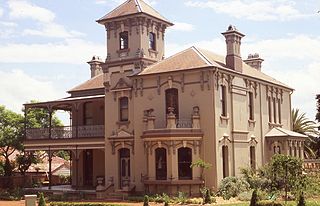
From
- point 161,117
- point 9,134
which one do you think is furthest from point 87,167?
point 161,117

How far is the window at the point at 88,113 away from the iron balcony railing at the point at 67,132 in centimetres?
218

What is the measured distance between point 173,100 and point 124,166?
6321 mm

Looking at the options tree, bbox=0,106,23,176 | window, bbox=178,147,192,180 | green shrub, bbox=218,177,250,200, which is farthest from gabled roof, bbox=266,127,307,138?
tree, bbox=0,106,23,176

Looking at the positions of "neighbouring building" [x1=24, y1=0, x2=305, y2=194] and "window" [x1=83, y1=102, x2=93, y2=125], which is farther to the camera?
"window" [x1=83, y1=102, x2=93, y2=125]

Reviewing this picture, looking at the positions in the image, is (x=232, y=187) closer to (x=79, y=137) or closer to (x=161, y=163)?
(x=161, y=163)

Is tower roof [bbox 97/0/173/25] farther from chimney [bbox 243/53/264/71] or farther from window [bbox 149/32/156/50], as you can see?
chimney [bbox 243/53/264/71]

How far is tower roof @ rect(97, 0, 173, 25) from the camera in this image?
3950cm

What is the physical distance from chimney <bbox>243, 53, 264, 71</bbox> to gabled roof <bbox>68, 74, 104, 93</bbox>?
44.7 ft

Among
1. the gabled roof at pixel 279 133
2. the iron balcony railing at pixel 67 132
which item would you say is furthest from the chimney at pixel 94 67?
the gabled roof at pixel 279 133

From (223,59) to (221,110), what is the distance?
6577 millimetres

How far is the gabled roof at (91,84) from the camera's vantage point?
148 feet

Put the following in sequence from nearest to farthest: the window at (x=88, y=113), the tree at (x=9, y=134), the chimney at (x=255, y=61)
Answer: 1. the window at (x=88, y=113)
2. the tree at (x=9, y=134)
3. the chimney at (x=255, y=61)

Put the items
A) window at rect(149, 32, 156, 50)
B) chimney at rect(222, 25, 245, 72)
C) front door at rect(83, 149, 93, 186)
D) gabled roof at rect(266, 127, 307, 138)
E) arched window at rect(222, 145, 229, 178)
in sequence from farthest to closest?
1. front door at rect(83, 149, 93, 186)
2. gabled roof at rect(266, 127, 307, 138)
3. window at rect(149, 32, 156, 50)
4. chimney at rect(222, 25, 245, 72)
5. arched window at rect(222, 145, 229, 178)

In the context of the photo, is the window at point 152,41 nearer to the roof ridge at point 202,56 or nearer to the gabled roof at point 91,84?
the roof ridge at point 202,56
